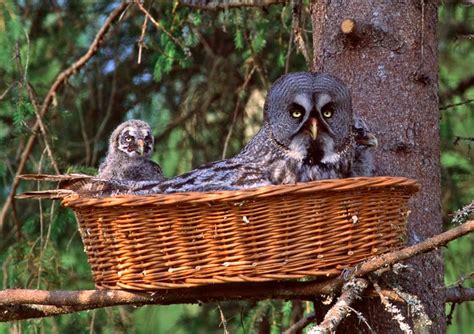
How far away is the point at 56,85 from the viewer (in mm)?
5027

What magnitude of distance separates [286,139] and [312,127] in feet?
0.36

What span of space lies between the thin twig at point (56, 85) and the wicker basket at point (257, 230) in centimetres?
161

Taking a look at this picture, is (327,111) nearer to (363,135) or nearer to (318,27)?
(363,135)

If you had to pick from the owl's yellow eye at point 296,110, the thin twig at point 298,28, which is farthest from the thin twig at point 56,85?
the owl's yellow eye at point 296,110

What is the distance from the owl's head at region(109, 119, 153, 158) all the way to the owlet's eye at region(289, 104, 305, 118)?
52.5 inches

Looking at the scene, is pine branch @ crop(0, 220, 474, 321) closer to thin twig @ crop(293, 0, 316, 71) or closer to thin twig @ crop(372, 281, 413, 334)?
thin twig @ crop(372, 281, 413, 334)

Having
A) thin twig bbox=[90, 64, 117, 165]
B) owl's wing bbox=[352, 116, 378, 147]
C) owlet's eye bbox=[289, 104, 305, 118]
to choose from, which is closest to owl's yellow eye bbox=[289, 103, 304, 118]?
owlet's eye bbox=[289, 104, 305, 118]

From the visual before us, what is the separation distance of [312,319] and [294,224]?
886mm

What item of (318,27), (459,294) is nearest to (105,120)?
(318,27)

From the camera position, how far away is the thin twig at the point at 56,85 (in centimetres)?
479

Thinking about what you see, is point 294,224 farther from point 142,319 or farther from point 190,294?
point 142,319

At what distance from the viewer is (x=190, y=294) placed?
3430 millimetres

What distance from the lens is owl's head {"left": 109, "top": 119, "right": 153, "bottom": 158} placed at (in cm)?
500

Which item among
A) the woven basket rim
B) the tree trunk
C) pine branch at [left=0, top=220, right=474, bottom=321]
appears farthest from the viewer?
the tree trunk
